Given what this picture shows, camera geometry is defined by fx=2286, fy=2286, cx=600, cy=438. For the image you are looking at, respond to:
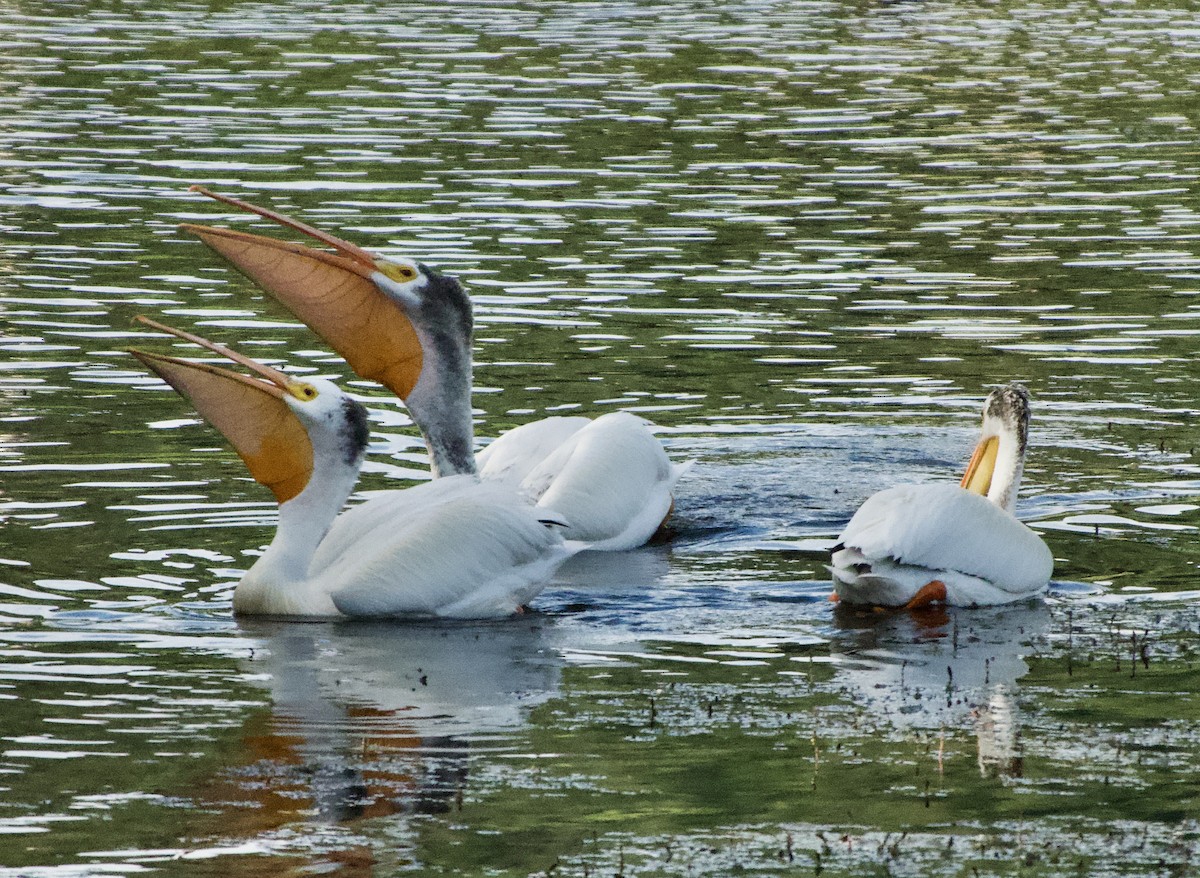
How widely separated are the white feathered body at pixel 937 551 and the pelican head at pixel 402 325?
77.1 inches

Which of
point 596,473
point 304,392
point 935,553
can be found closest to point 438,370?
point 596,473

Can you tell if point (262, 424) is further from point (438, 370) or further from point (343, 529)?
point (438, 370)

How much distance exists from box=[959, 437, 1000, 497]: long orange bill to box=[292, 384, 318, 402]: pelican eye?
2.98 m

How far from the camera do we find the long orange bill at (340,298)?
9.30m

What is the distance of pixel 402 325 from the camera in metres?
9.76

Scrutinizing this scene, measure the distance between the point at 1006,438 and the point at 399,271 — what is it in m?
2.70

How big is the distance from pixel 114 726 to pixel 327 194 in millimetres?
12284

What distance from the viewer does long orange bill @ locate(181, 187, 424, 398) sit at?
30.5 ft

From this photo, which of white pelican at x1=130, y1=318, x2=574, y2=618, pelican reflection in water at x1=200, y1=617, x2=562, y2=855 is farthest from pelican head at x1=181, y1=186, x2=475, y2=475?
pelican reflection in water at x1=200, y1=617, x2=562, y2=855

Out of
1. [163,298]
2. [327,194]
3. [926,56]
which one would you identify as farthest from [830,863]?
[926,56]

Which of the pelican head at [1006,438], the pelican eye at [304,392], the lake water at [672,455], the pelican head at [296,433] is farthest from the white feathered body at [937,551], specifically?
the pelican eye at [304,392]

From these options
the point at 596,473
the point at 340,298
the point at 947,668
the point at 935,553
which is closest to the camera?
the point at 947,668

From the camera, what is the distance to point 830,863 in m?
5.73

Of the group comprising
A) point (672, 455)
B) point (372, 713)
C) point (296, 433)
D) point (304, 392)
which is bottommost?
point (672, 455)
